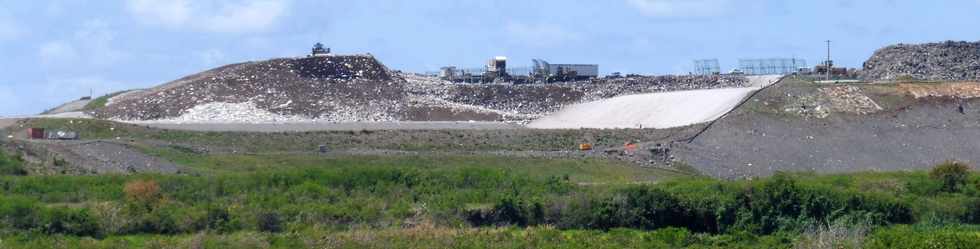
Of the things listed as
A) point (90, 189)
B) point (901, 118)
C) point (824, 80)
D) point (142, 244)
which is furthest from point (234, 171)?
point (824, 80)

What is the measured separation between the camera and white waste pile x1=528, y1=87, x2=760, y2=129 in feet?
248

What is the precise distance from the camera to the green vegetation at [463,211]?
145 feet

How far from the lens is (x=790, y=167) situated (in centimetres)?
6369

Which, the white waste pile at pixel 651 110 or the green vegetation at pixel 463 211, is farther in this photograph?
the white waste pile at pixel 651 110

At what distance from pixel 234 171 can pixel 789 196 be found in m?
20.5

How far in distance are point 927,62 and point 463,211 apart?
44.5m

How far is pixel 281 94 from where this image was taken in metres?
87.0

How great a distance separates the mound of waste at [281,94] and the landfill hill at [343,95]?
0.16 feet

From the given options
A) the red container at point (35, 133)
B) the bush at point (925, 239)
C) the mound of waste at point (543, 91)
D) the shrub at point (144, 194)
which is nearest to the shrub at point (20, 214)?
the shrub at point (144, 194)

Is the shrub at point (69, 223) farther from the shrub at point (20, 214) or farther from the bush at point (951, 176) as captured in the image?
the bush at point (951, 176)

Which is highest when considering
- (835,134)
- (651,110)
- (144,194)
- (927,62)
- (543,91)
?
(927,62)

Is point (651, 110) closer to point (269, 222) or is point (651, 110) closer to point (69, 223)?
point (269, 222)

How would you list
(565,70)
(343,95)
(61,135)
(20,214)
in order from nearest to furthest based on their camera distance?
1. (20,214)
2. (61,135)
3. (343,95)
4. (565,70)

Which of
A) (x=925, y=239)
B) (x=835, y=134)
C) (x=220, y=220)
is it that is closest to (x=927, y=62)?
(x=835, y=134)
